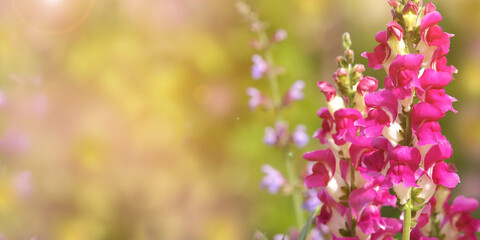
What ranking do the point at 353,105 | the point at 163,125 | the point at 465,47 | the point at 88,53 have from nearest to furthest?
the point at 353,105 → the point at 163,125 → the point at 88,53 → the point at 465,47

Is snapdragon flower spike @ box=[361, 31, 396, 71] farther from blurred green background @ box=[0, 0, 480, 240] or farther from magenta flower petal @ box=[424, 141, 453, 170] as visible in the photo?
blurred green background @ box=[0, 0, 480, 240]

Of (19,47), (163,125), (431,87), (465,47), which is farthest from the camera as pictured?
(465,47)

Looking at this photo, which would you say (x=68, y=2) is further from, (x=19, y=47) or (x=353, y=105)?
(x=353, y=105)

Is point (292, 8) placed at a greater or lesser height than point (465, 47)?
greater

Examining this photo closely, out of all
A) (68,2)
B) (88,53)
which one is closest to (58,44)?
(88,53)

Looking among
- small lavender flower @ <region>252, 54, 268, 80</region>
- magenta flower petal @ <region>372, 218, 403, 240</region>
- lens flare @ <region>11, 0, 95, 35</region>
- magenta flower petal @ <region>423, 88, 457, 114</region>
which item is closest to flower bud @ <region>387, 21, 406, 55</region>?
magenta flower petal @ <region>423, 88, 457, 114</region>

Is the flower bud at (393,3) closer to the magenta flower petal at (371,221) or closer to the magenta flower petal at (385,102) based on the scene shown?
the magenta flower petal at (385,102)
